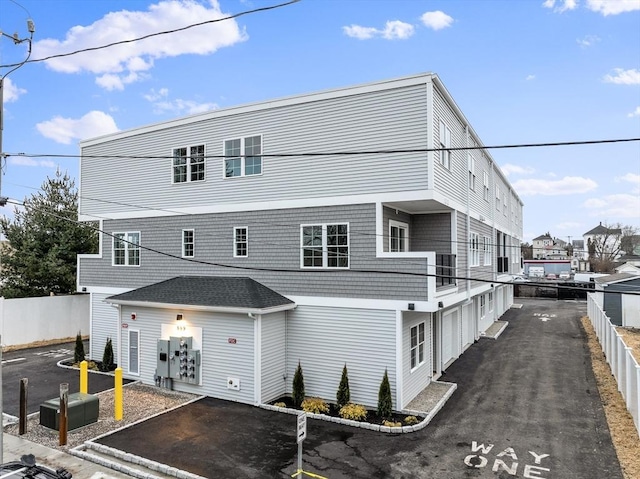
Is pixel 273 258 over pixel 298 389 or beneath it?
A: over

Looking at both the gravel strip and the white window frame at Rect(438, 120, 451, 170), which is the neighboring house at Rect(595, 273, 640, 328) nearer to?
the white window frame at Rect(438, 120, 451, 170)

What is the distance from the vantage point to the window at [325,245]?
13499 millimetres

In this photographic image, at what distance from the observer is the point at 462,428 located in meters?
11.2

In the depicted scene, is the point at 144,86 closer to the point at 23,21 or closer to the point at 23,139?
the point at 23,139

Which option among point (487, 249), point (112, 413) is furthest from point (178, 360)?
point (487, 249)

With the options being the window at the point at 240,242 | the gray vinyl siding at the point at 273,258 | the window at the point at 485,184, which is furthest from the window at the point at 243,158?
the window at the point at 485,184

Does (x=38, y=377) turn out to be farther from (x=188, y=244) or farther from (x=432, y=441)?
(x=432, y=441)

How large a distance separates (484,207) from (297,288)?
12.4 m

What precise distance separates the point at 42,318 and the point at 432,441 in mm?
21220

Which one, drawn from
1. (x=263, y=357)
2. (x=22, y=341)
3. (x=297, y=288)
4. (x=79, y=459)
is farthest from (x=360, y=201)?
(x=22, y=341)

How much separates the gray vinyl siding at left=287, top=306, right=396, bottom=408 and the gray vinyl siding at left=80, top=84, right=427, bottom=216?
12.5 ft

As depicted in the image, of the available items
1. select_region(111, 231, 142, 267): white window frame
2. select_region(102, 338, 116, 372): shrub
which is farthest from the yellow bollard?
select_region(111, 231, 142, 267): white window frame

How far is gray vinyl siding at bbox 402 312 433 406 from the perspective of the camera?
12.9 metres

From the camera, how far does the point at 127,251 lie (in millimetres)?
17969
